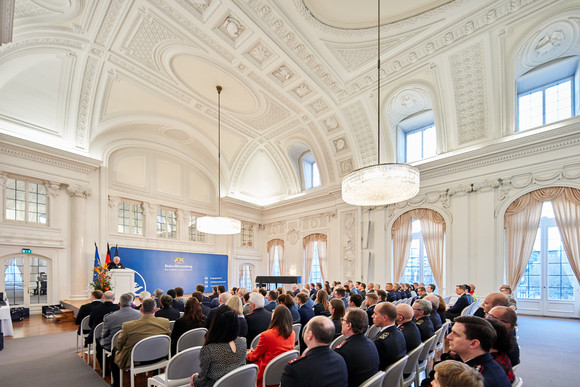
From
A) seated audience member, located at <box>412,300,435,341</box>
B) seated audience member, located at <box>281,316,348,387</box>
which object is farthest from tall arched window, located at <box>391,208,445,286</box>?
seated audience member, located at <box>281,316,348,387</box>

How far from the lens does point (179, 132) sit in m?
11.4

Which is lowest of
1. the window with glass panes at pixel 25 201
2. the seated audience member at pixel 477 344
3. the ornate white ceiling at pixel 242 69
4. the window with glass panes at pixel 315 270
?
the window with glass panes at pixel 315 270

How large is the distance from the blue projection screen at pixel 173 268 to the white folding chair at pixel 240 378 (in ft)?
30.6

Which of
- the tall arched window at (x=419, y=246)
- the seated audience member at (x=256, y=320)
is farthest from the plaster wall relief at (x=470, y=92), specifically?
the seated audience member at (x=256, y=320)

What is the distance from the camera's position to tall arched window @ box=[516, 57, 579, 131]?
24.2 feet

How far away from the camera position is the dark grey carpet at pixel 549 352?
3.56 meters

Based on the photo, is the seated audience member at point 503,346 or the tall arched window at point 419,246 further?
the tall arched window at point 419,246

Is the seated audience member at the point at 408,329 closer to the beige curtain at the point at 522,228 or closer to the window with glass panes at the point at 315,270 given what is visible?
the beige curtain at the point at 522,228

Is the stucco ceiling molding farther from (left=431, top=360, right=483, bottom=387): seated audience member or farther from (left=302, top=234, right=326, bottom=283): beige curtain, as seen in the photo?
(left=431, top=360, right=483, bottom=387): seated audience member

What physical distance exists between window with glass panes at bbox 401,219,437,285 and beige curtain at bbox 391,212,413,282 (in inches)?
7.4

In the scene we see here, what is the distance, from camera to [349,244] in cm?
1068

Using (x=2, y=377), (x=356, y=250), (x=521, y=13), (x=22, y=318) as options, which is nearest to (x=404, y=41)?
(x=521, y=13)

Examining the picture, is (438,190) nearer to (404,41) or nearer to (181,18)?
(404,41)

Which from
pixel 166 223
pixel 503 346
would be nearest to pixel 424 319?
pixel 503 346
